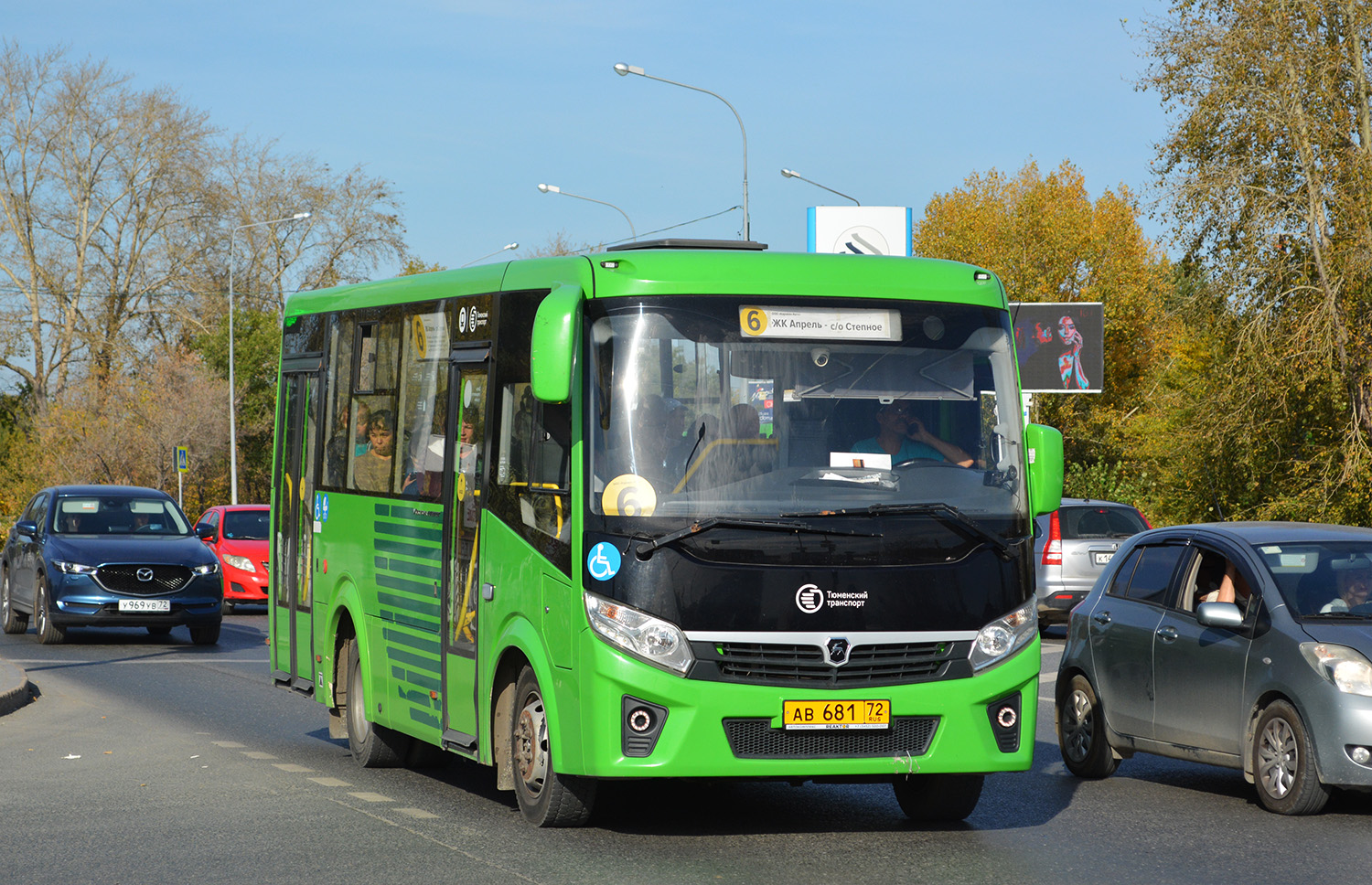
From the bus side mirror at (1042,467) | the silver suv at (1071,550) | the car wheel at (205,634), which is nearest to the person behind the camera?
the bus side mirror at (1042,467)

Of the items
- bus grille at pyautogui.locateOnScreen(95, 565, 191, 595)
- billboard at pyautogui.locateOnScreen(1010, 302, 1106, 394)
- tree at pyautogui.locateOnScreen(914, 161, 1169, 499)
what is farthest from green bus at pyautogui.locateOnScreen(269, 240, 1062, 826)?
tree at pyautogui.locateOnScreen(914, 161, 1169, 499)

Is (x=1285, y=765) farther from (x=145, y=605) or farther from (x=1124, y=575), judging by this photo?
(x=145, y=605)

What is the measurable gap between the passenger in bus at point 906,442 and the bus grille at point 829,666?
85cm

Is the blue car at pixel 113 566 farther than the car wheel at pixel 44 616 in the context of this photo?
No

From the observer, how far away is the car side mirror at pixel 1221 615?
952 centimetres

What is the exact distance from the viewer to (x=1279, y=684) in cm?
927

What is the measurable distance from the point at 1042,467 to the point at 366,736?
186 inches

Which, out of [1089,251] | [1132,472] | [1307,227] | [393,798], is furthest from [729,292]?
[1089,251]

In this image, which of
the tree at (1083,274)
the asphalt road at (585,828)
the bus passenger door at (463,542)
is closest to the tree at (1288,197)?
the asphalt road at (585,828)

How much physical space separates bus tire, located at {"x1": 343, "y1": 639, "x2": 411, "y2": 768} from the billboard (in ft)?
116

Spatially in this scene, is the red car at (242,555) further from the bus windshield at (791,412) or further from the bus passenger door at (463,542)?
the bus windshield at (791,412)

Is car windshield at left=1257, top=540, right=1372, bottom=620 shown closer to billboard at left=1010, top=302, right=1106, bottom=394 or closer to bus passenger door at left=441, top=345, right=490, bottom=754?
bus passenger door at left=441, top=345, right=490, bottom=754

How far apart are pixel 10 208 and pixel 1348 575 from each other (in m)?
58.2

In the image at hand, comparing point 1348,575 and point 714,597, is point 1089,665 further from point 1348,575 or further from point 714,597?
point 714,597
